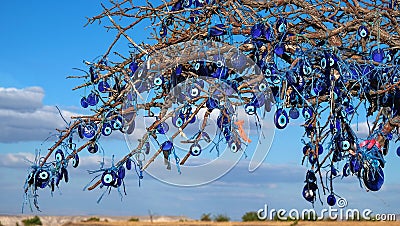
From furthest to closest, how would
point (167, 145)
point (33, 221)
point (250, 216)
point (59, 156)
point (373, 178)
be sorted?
point (33, 221) < point (250, 216) < point (59, 156) < point (373, 178) < point (167, 145)

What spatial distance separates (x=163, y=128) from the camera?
2531 mm

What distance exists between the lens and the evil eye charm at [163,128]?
246 cm

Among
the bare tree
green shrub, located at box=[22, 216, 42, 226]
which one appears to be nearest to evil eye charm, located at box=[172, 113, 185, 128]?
the bare tree

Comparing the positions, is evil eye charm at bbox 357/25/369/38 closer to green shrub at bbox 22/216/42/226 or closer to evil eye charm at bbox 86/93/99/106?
evil eye charm at bbox 86/93/99/106

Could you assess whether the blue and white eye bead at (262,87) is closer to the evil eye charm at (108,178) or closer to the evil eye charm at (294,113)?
the evil eye charm at (294,113)

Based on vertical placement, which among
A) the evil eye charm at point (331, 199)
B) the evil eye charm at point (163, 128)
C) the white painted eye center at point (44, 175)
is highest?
the evil eye charm at point (163, 128)

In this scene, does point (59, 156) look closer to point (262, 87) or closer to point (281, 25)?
point (262, 87)

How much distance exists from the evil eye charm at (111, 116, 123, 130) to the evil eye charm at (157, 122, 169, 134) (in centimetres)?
20

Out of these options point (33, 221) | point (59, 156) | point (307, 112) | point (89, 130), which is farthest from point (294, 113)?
point (33, 221)

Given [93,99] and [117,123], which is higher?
[93,99]

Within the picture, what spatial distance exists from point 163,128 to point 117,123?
0.72 feet

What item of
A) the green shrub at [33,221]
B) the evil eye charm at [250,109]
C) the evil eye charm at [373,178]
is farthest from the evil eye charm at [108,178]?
the green shrub at [33,221]

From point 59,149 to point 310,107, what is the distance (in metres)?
1.21

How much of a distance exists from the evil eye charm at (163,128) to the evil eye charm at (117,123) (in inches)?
7.9
